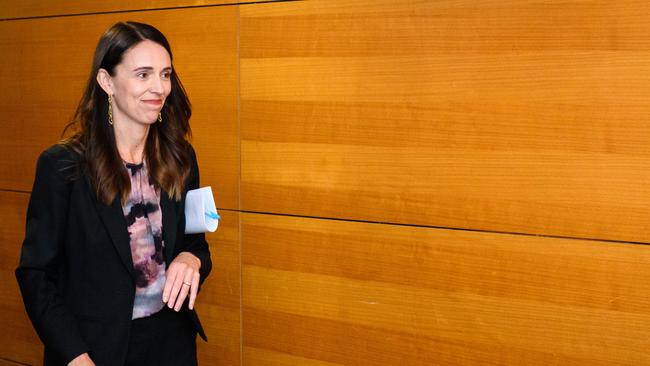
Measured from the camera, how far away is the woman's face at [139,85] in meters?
2.45

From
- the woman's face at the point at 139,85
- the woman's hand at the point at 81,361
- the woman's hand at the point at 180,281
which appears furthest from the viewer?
the woman's face at the point at 139,85

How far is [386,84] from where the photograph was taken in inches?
121

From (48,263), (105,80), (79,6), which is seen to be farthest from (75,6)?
(48,263)

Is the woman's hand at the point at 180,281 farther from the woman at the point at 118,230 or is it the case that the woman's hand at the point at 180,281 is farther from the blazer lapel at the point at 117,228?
the blazer lapel at the point at 117,228

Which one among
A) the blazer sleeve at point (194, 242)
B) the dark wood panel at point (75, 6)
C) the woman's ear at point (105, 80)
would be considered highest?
the dark wood panel at point (75, 6)

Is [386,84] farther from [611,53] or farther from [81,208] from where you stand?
[81,208]

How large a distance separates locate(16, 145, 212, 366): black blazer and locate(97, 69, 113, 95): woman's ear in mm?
270

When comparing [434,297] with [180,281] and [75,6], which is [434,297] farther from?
[75,6]

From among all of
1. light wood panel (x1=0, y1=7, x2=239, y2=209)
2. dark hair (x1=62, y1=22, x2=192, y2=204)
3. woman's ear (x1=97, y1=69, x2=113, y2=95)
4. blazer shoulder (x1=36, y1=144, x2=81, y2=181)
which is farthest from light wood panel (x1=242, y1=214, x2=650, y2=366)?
blazer shoulder (x1=36, y1=144, x2=81, y2=181)

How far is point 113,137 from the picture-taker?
8.06ft

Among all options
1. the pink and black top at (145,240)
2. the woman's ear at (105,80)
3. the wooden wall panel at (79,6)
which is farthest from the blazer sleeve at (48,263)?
the wooden wall panel at (79,6)

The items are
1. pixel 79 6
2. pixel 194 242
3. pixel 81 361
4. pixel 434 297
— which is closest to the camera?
pixel 81 361

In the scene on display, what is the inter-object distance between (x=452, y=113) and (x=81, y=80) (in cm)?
Answer: 190

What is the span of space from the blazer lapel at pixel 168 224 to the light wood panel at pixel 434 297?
925 millimetres
